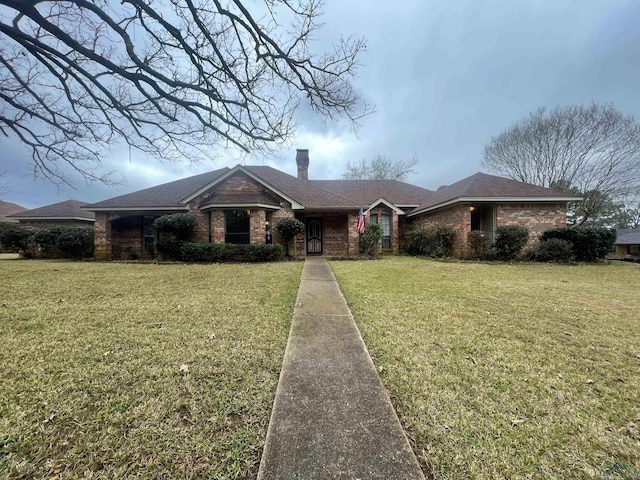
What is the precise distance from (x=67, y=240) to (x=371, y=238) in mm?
15762

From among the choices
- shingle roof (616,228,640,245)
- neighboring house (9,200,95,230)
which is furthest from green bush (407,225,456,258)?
shingle roof (616,228,640,245)

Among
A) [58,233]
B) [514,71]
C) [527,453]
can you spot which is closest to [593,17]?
[514,71]

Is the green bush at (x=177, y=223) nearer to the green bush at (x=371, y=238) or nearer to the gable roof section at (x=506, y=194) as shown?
the green bush at (x=371, y=238)

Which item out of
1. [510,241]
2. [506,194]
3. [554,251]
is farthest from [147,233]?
[554,251]

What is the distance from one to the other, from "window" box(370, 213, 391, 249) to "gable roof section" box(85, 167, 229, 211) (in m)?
9.56

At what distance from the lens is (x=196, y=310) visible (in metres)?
4.29

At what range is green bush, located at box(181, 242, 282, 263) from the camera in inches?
453

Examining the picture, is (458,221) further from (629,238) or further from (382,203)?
(629,238)

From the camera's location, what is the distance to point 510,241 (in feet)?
37.2

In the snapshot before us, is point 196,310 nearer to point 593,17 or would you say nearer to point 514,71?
point 593,17

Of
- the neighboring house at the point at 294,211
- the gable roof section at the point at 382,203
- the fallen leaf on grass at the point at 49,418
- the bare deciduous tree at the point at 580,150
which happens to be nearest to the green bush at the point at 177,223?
the neighboring house at the point at 294,211

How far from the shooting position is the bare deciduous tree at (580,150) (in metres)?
17.0

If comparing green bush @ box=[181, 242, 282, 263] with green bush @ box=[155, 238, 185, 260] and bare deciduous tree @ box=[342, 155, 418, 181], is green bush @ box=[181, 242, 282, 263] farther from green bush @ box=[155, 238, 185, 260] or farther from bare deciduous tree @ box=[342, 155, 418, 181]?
bare deciduous tree @ box=[342, 155, 418, 181]

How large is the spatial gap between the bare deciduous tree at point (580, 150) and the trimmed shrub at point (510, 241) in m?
13.3
